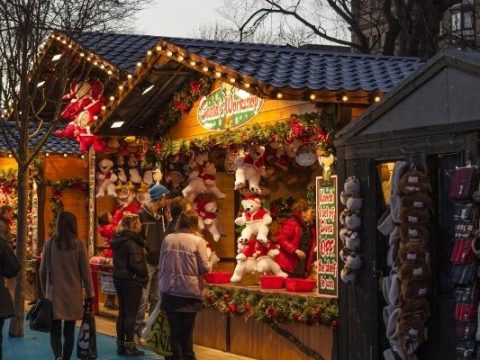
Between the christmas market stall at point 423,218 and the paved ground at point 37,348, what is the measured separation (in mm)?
4097

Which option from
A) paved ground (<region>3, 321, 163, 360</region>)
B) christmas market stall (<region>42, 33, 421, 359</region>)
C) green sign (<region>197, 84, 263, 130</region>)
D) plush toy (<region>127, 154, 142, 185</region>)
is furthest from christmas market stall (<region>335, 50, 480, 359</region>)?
plush toy (<region>127, 154, 142, 185</region>)

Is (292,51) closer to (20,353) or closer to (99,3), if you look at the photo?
(99,3)

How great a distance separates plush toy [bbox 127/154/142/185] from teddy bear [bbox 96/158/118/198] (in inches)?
10.2

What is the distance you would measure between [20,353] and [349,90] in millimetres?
5481

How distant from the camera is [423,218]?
779 cm

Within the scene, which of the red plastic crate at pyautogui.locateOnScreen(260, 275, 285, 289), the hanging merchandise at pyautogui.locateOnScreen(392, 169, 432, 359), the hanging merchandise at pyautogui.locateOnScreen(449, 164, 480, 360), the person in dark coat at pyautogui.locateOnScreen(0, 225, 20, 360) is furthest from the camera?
the red plastic crate at pyautogui.locateOnScreen(260, 275, 285, 289)

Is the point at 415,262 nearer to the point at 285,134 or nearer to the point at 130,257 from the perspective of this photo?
the point at 285,134

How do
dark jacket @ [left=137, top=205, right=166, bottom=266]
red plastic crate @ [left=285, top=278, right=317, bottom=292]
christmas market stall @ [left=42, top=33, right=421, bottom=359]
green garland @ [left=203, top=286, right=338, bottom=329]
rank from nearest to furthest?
1. green garland @ [left=203, top=286, right=338, bottom=329]
2. christmas market stall @ [left=42, top=33, right=421, bottom=359]
3. red plastic crate @ [left=285, top=278, right=317, bottom=292]
4. dark jacket @ [left=137, top=205, right=166, bottom=266]

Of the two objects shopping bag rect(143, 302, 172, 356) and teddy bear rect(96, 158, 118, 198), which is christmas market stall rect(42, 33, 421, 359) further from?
shopping bag rect(143, 302, 172, 356)

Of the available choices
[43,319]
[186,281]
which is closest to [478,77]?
[186,281]

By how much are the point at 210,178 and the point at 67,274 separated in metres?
4.16

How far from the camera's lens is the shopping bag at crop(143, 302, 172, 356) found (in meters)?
10.3

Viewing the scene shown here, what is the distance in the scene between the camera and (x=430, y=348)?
7.86 meters

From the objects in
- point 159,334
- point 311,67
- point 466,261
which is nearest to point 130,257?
point 159,334
